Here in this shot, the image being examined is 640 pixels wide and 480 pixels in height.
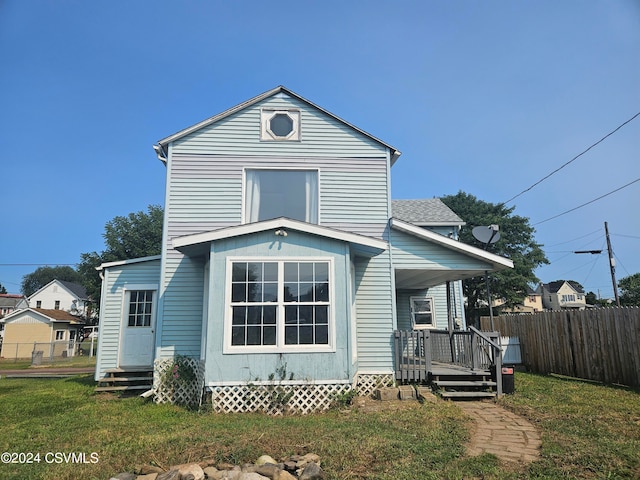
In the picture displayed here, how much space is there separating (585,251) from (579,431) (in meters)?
19.7

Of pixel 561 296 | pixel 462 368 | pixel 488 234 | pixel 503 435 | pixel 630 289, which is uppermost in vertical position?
pixel 561 296

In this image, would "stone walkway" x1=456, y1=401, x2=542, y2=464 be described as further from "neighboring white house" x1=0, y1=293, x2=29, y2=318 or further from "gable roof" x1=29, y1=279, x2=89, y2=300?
"neighboring white house" x1=0, y1=293, x2=29, y2=318

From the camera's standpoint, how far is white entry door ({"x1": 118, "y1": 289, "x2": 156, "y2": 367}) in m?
10.6

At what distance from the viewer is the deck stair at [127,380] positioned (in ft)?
32.6

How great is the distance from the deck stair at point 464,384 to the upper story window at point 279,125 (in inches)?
273

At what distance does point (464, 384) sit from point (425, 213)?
328 inches

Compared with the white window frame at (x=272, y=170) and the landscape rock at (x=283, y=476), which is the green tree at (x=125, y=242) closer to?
the white window frame at (x=272, y=170)

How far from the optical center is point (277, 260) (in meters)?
8.07

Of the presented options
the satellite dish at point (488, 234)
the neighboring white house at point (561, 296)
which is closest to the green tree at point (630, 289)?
the neighboring white house at point (561, 296)

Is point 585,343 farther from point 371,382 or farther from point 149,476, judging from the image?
point 149,476

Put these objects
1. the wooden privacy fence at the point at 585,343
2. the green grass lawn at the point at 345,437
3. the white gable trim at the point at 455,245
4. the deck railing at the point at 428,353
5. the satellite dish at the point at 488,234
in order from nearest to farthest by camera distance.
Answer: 1. the green grass lawn at the point at 345,437
2. the deck railing at the point at 428,353
3. the wooden privacy fence at the point at 585,343
4. the white gable trim at the point at 455,245
5. the satellite dish at the point at 488,234

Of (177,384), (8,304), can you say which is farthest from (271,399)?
(8,304)

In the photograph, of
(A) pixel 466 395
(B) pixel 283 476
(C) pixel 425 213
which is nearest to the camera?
(B) pixel 283 476

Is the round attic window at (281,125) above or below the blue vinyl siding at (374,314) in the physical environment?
above
